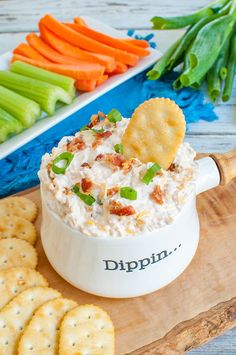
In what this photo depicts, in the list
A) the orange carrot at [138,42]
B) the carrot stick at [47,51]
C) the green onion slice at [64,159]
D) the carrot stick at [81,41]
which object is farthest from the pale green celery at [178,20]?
the green onion slice at [64,159]

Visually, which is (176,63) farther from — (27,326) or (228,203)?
(27,326)

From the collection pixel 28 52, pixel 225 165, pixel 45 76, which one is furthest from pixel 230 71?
pixel 225 165

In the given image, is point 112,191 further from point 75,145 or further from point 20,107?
point 20,107

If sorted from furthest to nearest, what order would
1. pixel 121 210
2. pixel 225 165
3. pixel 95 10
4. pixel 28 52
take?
pixel 95 10 → pixel 28 52 → pixel 225 165 → pixel 121 210

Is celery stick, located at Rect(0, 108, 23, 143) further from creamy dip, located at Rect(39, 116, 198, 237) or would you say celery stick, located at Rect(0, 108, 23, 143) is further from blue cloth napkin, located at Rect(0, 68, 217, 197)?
creamy dip, located at Rect(39, 116, 198, 237)

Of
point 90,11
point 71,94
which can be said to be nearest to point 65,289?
point 71,94

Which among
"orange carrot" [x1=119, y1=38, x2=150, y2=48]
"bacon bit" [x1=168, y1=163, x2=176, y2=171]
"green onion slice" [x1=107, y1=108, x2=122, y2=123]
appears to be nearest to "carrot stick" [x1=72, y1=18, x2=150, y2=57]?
"orange carrot" [x1=119, y1=38, x2=150, y2=48]

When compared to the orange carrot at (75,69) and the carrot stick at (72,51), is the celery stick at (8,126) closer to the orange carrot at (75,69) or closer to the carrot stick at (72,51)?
the orange carrot at (75,69)
